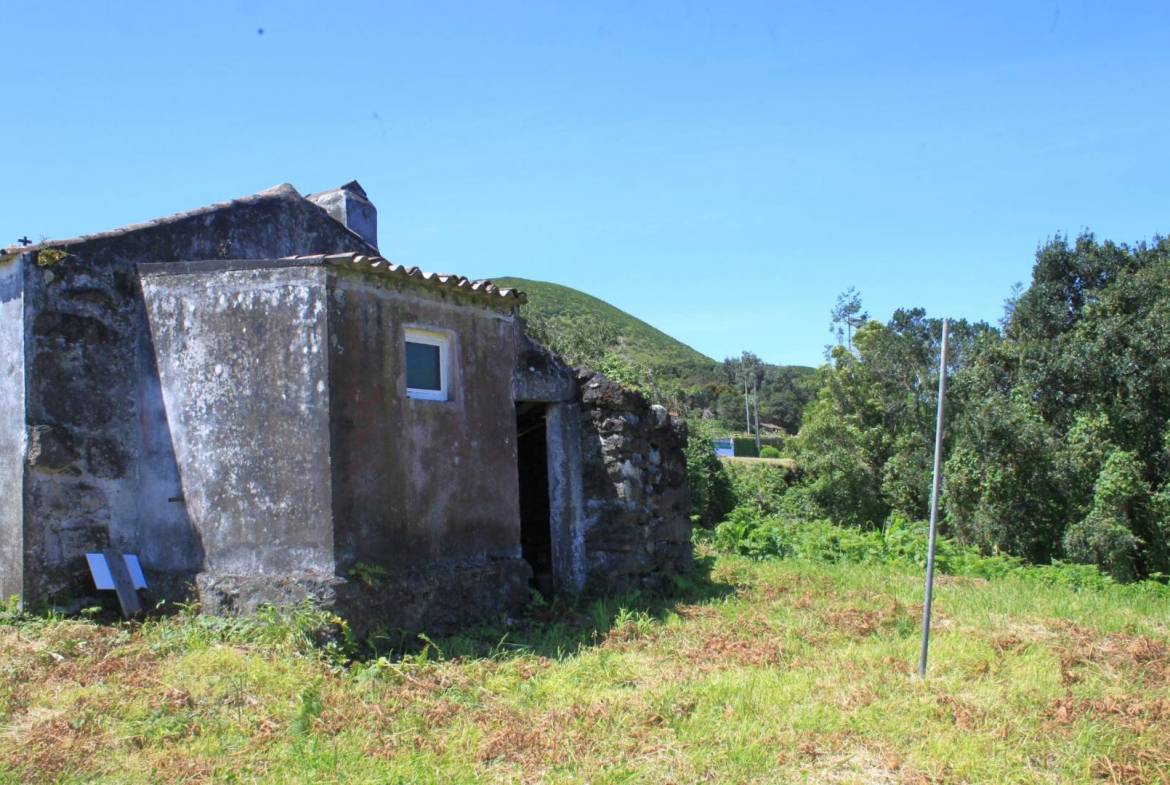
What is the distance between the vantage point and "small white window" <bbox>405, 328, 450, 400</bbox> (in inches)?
348

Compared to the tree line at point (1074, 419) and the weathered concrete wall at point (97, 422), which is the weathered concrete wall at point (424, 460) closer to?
the weathered concrete wall at point (97, 422)

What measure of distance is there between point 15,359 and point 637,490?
6.61 metres

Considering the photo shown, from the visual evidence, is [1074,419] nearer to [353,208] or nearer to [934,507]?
[934,507]

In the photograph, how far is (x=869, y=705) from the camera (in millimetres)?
6789

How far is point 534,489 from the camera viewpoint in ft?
39.1

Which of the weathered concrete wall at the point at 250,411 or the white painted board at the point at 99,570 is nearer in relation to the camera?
the weathered concrete wall at the point at 250,411

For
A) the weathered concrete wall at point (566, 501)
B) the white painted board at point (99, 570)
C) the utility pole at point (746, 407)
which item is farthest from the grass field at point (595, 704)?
the utility pole at point (746, 407)

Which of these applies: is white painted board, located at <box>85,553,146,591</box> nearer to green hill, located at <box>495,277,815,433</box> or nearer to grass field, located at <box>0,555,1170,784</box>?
grass field, located at <box>0,555,1170,784</box>

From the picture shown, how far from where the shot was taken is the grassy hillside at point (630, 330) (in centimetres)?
7231

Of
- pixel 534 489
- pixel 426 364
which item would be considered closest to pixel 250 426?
pixel 426 364

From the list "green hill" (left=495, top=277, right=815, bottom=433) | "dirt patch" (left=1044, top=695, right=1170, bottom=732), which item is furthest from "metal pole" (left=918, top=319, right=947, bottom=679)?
"green hill" (left=495, top=277, right=815, bottom=433)

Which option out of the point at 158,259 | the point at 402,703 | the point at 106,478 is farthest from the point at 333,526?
the point at 158,259

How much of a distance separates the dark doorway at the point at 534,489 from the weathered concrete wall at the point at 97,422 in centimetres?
427

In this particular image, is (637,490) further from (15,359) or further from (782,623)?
(15,359)
